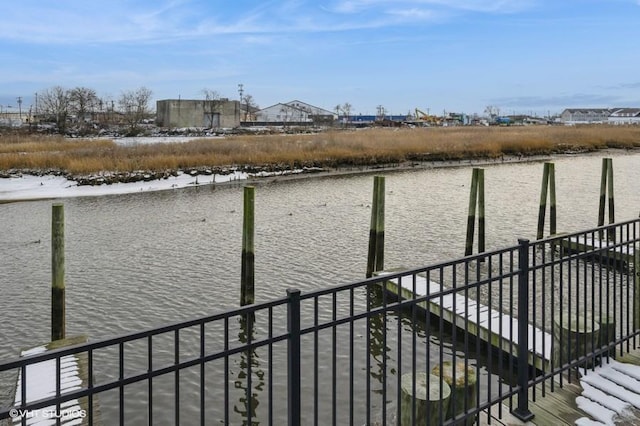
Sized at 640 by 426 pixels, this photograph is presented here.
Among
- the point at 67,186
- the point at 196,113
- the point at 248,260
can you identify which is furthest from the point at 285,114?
the point at 248,260

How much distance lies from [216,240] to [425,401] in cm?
1334

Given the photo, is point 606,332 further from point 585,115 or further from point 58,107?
point 585,115

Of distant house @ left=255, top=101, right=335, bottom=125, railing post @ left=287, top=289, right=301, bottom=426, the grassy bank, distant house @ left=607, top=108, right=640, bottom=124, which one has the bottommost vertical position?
railing post @ left=287, top=289, right=301, bottom=426

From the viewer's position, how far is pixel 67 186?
29234mm

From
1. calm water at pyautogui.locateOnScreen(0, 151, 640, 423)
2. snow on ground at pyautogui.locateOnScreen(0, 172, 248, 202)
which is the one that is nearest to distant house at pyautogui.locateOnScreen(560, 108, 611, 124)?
calm water at pyautogui.locateOnScreen(0, 151, 640, 423)

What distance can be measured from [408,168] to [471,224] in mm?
25184

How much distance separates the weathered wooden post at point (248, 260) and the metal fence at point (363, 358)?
0.44m

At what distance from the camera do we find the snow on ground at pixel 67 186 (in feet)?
90.6

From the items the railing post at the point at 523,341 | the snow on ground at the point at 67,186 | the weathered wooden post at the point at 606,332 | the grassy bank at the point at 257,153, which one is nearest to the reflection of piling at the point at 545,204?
the weathered wooden post at the point at 606,332

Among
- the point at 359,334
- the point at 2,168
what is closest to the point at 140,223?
the point at 359,334

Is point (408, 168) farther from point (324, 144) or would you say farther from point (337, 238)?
point (337, 238)

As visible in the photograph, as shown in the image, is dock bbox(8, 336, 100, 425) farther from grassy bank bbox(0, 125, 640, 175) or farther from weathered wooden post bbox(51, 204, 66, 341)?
grassy bank bbox(0, 125, 640, 175)

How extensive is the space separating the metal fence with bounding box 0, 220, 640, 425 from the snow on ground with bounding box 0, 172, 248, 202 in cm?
2025

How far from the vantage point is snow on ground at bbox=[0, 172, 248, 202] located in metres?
27.6
